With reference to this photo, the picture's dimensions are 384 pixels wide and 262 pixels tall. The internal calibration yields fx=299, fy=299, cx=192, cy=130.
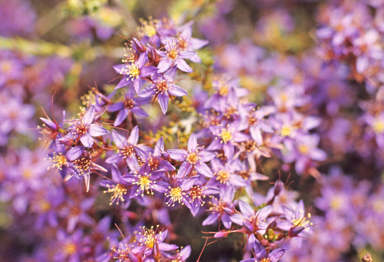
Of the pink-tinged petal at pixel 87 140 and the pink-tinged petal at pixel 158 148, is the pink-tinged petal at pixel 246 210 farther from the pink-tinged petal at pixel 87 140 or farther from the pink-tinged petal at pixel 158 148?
the pink-tinged petal at pixel 87 140

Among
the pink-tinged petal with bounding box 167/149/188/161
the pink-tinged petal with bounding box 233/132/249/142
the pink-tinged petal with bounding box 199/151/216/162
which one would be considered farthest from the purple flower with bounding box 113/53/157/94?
the pink-tinged petal with bounding box 233/132/249/142

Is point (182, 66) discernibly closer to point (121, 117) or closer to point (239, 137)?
point (121, 117)

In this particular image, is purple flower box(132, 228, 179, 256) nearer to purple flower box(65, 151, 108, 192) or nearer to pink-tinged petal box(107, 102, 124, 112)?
purple flower box(65, 151, 108, 192)

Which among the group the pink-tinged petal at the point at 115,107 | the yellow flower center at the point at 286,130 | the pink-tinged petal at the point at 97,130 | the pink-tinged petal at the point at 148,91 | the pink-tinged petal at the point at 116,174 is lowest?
the yellow flower center at the point at 286,130

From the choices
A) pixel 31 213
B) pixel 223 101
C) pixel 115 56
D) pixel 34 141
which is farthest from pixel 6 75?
pixel 223 101

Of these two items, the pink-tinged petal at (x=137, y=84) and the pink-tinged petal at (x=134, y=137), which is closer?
the pink-tinged petal at (x=137, y=84)

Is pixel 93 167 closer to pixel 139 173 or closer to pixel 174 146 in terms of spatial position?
pixel 139 173

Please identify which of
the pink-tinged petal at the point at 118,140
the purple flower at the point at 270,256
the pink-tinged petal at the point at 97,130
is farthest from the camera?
the pink-tinged petal at the point at 118,140

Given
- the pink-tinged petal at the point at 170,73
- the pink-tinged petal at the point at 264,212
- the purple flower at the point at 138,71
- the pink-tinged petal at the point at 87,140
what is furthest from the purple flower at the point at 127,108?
the pink-tinged petal at the point at 264,212
